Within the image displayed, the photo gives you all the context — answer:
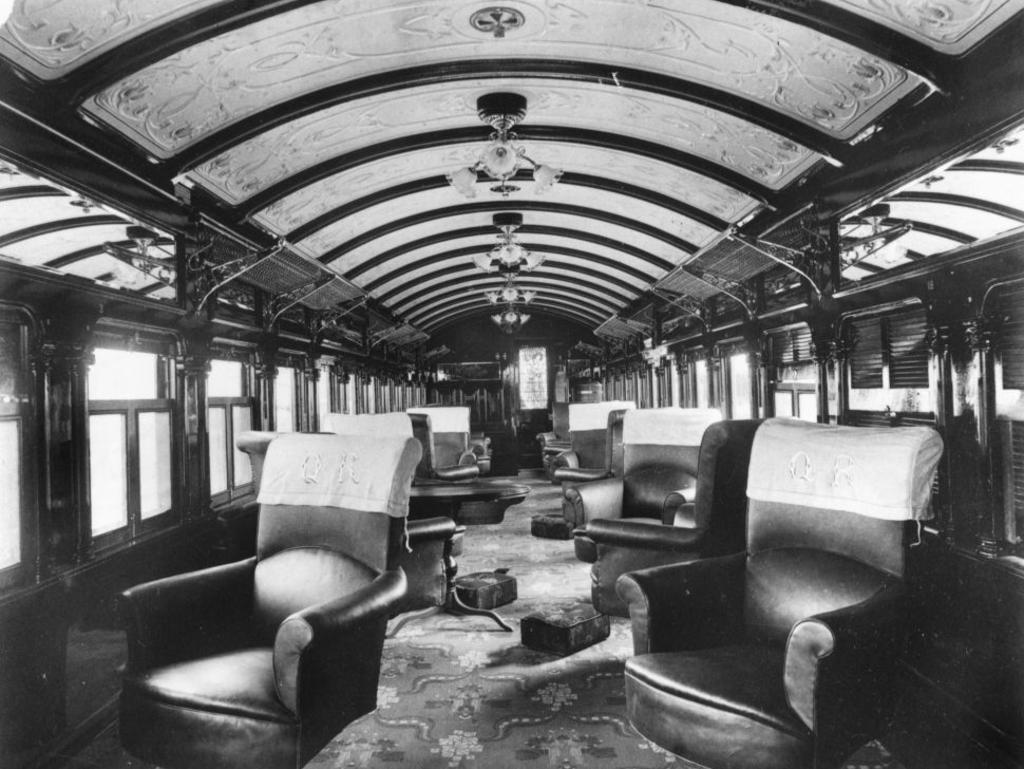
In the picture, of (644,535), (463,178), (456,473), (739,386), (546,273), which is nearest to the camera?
(644,535)

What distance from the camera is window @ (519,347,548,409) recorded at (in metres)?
16.8

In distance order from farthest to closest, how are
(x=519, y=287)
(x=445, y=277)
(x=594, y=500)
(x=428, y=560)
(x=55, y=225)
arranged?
(x=519, y=287) → (x=445, y=277) → (x=594, y=500) → (x=428, y=560) → (x=55, y=225)

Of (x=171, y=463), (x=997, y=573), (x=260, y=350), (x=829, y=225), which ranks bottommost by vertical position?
(x=997, y=573)

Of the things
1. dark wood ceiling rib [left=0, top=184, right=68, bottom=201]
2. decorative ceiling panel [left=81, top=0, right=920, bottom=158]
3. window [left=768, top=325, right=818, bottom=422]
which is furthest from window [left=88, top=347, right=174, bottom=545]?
window [left=768, top=325, right=818, bottom=422]

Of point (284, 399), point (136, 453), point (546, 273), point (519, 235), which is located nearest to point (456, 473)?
point (284, 399)

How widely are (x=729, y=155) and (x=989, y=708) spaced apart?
147 inches

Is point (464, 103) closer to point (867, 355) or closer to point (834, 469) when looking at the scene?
point (867, 355)

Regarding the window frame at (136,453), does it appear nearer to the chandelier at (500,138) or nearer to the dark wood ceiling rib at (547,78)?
the dark wood ceiling rib at (547,78)

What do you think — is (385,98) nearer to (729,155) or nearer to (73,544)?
(729,155)

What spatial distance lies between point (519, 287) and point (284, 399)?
672cm

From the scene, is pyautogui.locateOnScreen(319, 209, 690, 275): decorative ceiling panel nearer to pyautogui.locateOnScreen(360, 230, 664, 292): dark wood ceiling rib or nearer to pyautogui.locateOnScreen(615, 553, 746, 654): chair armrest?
pyautogui.locateOnScreen(360, 230, 664, 292): dark wood ceiling rib

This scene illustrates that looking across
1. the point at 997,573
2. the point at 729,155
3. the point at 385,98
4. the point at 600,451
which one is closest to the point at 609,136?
the point at 729,155

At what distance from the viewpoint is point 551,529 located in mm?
7508

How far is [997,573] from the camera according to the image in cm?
288
